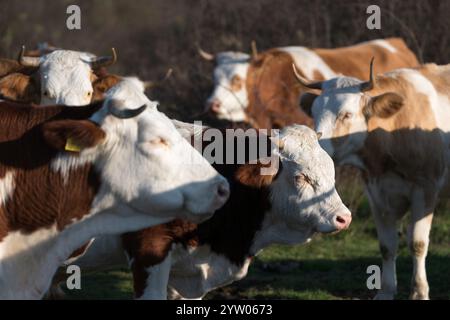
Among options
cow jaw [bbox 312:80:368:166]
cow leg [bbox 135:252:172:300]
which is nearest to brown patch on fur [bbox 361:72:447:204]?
cow jaw [bbox 312:80:368:166]

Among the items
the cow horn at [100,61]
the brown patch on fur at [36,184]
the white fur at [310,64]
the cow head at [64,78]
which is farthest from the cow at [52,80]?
the white fur at [310,64]

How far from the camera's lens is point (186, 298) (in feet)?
24.0

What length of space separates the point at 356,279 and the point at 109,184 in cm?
458

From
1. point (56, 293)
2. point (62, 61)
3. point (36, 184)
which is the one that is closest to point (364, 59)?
point (62, 61)

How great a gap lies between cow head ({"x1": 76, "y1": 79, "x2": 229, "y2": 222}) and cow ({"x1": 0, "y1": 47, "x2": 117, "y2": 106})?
2890 millimetres

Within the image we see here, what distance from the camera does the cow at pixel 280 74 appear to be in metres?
14.7

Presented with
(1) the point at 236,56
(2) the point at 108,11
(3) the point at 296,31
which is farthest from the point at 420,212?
(2) the point at 108,11

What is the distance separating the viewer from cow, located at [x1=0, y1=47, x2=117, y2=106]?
28.7 feet

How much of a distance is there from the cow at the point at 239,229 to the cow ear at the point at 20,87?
2.04m

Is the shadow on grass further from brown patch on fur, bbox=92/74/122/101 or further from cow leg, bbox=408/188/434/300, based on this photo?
brown patch on fur, bbox=92/74/122/101

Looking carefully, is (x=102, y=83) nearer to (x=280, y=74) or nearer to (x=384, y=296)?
(x=384, y=296)

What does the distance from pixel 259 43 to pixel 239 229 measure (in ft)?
42.1

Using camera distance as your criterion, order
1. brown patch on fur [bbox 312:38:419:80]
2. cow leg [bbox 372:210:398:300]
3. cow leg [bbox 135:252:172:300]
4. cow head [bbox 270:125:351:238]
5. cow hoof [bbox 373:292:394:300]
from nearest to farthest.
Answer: cow leg [bbox 135:252:172:300], cow head [bbox 270:125:351:238], cow hoof [bbox 373:292:394:300], cow leg [bbox 372:210:398:300], brown patch on fur [bbox 312:38:419:80]

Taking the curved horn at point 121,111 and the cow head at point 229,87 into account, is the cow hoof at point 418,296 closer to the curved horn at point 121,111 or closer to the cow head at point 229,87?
the curved horn at point 121,111
